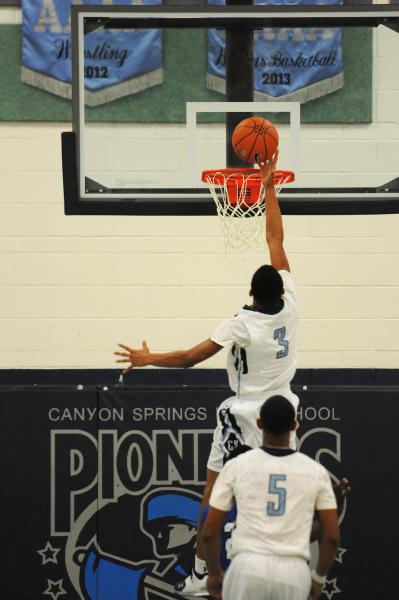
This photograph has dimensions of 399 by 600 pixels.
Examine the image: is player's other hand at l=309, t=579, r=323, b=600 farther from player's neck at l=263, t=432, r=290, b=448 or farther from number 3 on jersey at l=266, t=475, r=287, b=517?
player's neck at l=263, t=432, r=290, b=448

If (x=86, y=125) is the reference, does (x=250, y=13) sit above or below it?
above

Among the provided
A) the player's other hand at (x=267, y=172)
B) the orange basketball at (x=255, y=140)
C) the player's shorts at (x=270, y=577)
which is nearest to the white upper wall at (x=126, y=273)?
the orange basketball at (x=255, y=140)

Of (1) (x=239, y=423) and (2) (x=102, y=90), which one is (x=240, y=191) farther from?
(1) (x=239, y=423)

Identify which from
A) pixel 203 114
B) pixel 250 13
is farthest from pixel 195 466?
pixel 250 13

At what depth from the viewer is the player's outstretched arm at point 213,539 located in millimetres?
5059

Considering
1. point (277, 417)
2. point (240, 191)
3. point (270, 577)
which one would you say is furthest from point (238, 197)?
point (270, 577)

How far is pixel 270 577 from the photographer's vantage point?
4.88m

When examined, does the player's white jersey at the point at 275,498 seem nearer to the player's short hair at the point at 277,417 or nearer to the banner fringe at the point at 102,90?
the player's short hair at the point at 277,417

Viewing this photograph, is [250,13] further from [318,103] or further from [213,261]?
[213,261]

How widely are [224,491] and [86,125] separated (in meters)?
3.66

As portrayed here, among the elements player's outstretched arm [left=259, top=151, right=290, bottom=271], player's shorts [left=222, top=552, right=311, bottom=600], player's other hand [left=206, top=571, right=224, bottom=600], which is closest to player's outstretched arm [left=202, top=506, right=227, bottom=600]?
player's other hand [left=206, top=571, right=224, bottom=600]

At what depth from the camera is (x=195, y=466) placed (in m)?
7.79

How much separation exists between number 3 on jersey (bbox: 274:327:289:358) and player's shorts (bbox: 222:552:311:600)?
1.61 meters

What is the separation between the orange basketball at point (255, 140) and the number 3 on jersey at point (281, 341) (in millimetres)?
1290
